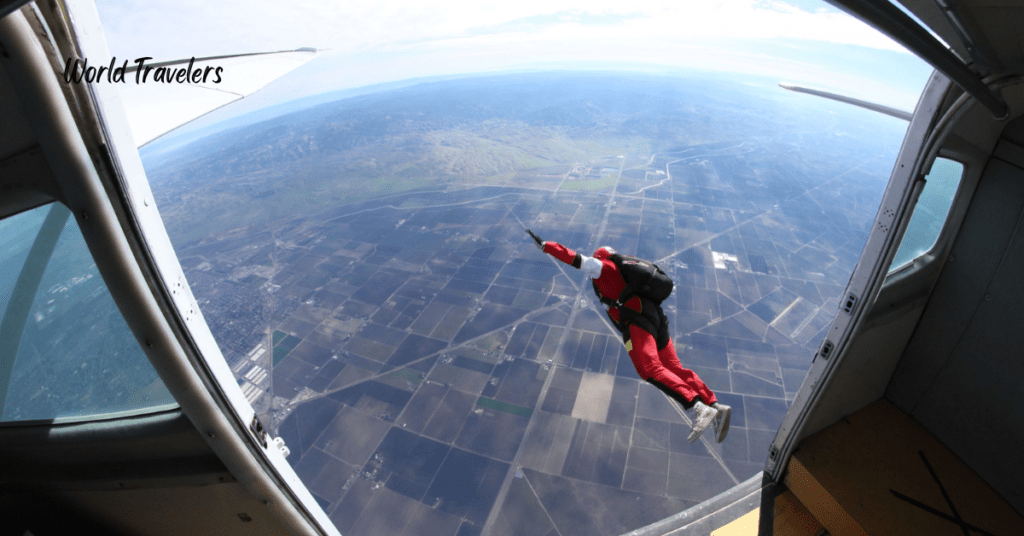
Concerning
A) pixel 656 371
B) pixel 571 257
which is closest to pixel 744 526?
pixel 656 371

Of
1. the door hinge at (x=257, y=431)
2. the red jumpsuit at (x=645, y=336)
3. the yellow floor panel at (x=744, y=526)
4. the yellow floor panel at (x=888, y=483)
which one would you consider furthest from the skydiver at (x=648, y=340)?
the door hinge at (x=257, y=431)

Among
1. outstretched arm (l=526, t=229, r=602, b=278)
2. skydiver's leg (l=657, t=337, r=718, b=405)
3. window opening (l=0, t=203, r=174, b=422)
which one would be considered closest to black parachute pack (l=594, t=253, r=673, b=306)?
outstretched arm (l=526, t=229, r=602, b=278)

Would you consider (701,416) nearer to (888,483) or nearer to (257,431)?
(888,483)

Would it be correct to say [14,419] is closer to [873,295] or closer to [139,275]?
[139,275]

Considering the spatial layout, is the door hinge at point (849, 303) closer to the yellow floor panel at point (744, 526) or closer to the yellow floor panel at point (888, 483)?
the yellow floor panel at point (888, 483)

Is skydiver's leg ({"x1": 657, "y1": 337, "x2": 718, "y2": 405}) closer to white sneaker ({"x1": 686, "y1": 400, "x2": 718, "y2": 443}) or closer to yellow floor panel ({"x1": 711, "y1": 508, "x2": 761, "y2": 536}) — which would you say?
white sneaker ({"x1": 686, "y1": 400, "x2": 718, "y2": 443})

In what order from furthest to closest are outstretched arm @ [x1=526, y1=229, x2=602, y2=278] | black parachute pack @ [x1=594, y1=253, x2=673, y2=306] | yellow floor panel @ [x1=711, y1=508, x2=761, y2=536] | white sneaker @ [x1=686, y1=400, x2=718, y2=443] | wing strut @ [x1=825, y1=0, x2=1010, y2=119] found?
yellow floor panel @ [x1=711, y1=508, x2=761, y2=536] < black parachute pack @ [x1=594, y1=253, x2=673, y2=306] < outstretched arm @ [x1=526, y1=229, x2=602, y2=278] < white sneaker @ [x1=686, y1=400, x2=718, y2=443] < wing strut @ [x1=825, y1=0, x2=1010, y2=119]

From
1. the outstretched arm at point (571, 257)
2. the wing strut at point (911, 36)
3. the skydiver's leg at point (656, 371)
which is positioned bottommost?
the skydiver's leg at point (656, 371)
